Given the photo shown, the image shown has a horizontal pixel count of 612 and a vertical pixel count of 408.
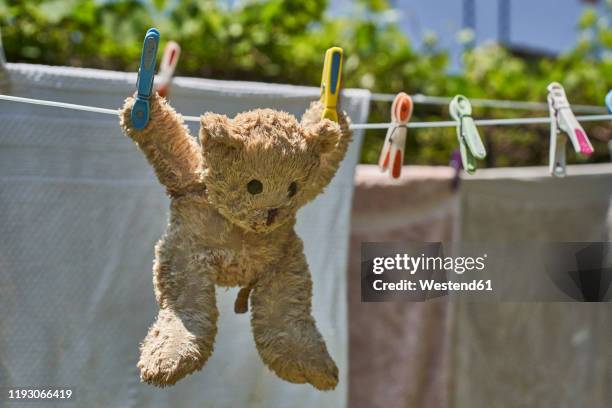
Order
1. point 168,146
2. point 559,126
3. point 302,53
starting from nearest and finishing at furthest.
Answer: point 168,146 < point 559,126 < point 302,53

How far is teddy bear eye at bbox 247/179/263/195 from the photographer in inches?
25.3

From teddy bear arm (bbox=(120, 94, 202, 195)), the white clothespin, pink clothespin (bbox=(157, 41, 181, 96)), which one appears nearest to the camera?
teddy bear arm (bbox=(120, 94, 202, 195))

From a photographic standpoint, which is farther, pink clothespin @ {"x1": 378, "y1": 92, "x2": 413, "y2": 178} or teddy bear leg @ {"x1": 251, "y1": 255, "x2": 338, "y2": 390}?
pink clothespin @ {"x1": 378, "y1": 92, "x2": 413, "y2": 178}

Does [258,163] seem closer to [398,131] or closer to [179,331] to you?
[179,331]

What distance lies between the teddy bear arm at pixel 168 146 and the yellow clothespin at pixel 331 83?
152mm

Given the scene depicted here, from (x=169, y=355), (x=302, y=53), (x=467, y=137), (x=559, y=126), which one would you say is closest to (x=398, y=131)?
(x=467, y=137)

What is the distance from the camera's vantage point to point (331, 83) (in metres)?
0.77

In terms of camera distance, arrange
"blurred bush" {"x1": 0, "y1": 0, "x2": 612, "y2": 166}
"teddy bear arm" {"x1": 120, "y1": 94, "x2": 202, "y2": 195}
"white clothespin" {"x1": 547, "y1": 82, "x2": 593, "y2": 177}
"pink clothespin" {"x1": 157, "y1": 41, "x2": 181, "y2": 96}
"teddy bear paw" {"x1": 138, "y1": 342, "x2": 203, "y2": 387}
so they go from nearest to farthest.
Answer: "teddy bear paw" {"x1": 138, "y1": 342, "x2": 203, "y2": 387}, "teddy bear arm" {"x1": 120, "y1": 94, "x2": 202, "y2": 195}, "white clothespin" {"x1": 547, "y1": 82, "x2": 593, "y2": 177}, "pink clothespin" {"x1": 157, "y1": 41, "x2": 181, "y2": 96}, "blurred bush" {"x1": 0, "y1": 0, "x2": 612, "y2": 166}

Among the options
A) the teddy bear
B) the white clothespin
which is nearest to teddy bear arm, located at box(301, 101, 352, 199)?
the teddy bear

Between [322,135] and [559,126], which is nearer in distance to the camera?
[322,135]

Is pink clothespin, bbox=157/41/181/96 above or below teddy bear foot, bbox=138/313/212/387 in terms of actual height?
above

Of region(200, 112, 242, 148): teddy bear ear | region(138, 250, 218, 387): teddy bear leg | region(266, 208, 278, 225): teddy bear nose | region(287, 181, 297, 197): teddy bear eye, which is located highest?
region(200, 112, 242, 148): teddy bear ear

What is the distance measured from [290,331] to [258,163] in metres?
0.18

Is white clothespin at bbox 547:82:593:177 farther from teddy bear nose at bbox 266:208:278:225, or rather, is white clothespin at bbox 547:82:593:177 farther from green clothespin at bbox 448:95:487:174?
teddy bear nose at bbox 266:208:278:225
